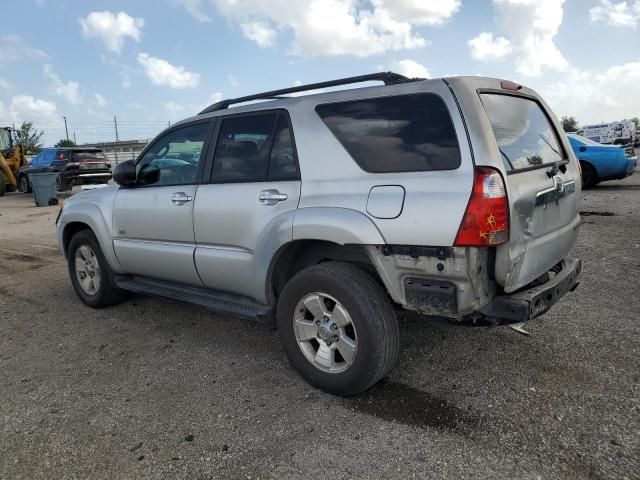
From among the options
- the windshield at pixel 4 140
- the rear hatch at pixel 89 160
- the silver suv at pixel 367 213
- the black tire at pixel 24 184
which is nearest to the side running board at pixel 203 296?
the silver suv at pixel 367 213

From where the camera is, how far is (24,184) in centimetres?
1981

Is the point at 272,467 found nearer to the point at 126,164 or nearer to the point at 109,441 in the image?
the point at 109,441

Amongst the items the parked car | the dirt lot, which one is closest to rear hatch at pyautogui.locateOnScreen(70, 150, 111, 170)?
the parked car

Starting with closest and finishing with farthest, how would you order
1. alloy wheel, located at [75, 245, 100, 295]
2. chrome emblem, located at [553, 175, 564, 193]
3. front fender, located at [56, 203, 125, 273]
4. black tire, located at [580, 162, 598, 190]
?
1. chrome emblem, located at [553, 175, 564, 193]
2. front fender, located at [56, 203, 125, 273]
3. alloy wheel, located at [75, 245, 100, 295]
4. black tire, located at [580, 162, 598, 190]

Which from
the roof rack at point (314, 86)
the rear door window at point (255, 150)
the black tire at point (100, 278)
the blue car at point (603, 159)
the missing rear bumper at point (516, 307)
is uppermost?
A: the roof rack at point (314, 86)

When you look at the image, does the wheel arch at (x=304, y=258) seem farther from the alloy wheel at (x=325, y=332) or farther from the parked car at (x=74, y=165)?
the parked car at (x=74, y=165)

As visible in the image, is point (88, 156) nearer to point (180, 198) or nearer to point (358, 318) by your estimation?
point (180, 198)

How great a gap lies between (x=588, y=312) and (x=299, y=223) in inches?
111

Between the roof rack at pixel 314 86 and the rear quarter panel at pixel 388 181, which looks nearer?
the rear quarter panel at pixel 388 181

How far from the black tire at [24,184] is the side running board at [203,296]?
18189mm

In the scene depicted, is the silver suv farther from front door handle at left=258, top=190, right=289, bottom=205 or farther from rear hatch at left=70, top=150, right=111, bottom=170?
rear hatch at left=70, top=150, right=111, bottom=170

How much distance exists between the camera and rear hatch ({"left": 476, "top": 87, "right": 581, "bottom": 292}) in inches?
102

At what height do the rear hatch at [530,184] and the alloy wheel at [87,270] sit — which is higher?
the rear hatch at [530,184]

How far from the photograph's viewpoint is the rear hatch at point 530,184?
2588 mm
